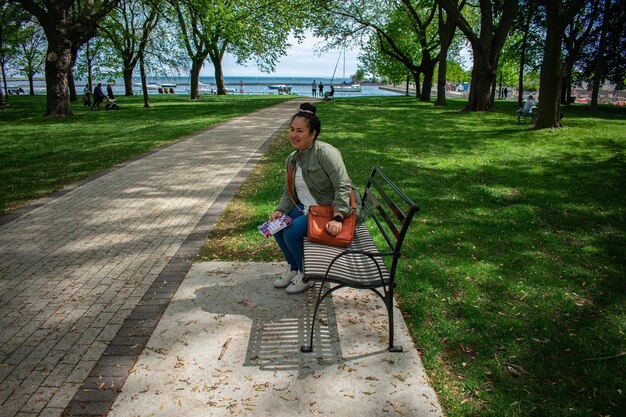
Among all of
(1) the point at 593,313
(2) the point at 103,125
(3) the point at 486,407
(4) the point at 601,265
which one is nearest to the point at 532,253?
(4) the point at 601,265

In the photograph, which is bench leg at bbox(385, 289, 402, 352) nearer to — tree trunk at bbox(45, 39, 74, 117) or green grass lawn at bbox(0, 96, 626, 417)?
green grass lawn at bbox(0, 96, 626, 417)

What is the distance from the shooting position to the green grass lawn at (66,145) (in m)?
8.42

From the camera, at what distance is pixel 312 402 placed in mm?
2680

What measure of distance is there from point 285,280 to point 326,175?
118 cm

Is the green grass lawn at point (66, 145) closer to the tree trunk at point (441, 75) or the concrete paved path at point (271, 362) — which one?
the concrete paved path at point (271, 362)

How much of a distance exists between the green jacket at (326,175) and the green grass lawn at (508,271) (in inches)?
47.0

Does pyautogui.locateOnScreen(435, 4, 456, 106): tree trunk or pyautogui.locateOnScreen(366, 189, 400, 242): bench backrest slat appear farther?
pyautogui.locateOnScreen(435, 4, 456, 106): tree trunk

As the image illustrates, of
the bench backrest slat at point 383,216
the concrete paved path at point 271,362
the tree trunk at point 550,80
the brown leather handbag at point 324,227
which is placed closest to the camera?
the concrete paved path at point 271,362

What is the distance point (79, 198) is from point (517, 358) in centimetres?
704

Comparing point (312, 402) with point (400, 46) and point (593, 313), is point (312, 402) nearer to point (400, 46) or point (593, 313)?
point (593, 313)

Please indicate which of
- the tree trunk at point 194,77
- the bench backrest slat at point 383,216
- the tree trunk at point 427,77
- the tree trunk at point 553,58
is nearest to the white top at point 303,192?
the bench backrest slat at point 383,216

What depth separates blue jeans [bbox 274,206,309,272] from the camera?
3.76m

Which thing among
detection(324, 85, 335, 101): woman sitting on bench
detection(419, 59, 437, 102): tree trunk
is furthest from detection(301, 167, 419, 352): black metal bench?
detection(419, 59, 437, 102): tree trunk

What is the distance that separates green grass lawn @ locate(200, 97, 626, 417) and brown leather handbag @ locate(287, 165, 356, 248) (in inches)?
37.0
